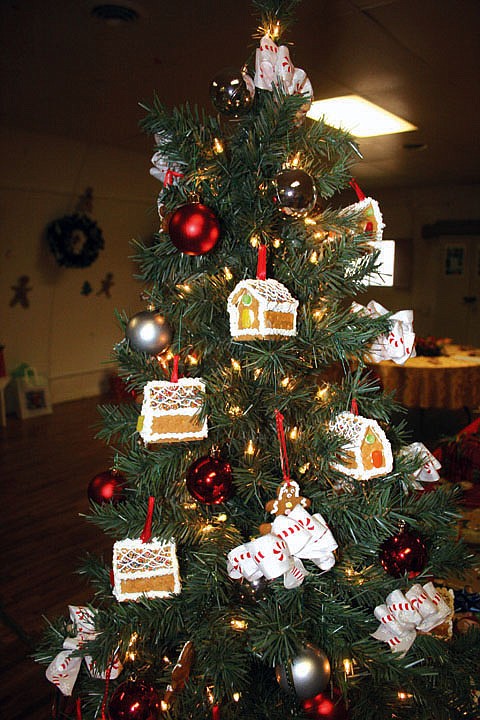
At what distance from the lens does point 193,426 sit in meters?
1.06

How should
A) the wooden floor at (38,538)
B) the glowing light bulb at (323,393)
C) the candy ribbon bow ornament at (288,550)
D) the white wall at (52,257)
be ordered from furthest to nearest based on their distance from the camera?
1. the white wall at (52,257)
2. the wooden floor at (38,538)
3. the glowing light bulb at (323,393)
4. the candy ribbon bow ornament at (288,550)

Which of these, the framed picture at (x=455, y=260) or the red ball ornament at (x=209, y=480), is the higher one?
the framed picture at (x=455, y=260)

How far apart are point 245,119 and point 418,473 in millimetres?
824

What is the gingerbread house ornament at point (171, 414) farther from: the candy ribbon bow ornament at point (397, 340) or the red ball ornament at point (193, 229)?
the candy ribbon bow ornament at point (397, 340)

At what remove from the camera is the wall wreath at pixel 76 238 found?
605 cm

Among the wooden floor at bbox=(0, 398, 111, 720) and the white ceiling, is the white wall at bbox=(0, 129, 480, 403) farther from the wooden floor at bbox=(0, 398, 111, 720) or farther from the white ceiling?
the wooden floor at bbox=(0, 398, 111, 720)

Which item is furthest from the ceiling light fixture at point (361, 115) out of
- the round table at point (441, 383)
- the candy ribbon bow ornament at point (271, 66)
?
the candy ribbon bow ornament at point (271, 66)

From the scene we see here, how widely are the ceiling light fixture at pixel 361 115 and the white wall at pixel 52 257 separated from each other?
5.84 ft

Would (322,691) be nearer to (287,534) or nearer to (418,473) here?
(287,534)

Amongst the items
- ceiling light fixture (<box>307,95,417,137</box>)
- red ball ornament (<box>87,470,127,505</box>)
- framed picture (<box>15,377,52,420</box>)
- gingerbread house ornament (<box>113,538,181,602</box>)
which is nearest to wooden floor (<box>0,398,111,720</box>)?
framed picture (<box>15,377,52,420</box>)

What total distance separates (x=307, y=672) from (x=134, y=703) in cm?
34

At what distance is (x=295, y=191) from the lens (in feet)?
3.41

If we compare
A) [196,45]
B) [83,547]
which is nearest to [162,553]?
[83,547]

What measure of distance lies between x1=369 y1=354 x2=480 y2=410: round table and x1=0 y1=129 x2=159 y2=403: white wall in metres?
2.74
